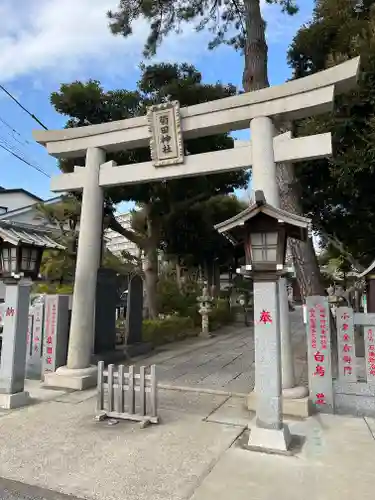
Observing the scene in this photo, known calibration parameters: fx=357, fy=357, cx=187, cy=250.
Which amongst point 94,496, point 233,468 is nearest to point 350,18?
point 233,468

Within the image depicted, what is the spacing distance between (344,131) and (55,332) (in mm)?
7169

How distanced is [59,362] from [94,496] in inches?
184

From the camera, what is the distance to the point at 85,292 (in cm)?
664

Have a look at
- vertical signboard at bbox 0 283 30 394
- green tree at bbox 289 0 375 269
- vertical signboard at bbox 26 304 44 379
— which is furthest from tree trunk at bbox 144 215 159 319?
vertical signboard at bbox 0 283 30 394

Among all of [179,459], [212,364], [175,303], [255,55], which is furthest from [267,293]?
[175,303]

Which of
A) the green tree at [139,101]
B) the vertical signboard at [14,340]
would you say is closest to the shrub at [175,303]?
the green tree at [139,101]

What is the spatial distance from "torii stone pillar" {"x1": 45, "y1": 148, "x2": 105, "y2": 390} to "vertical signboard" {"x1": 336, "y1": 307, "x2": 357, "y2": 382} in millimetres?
4268

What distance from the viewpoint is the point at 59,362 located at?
7.21 metres

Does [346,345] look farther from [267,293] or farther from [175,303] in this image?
[175,303]

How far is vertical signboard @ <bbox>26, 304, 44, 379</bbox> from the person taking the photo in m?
7.39

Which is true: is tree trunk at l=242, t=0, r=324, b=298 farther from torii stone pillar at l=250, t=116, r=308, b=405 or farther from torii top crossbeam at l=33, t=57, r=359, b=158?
torii stone pillar at l=250, t=116, r=308, b=405

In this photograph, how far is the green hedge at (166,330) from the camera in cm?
1141

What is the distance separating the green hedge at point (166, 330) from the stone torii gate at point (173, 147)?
4.72 meters

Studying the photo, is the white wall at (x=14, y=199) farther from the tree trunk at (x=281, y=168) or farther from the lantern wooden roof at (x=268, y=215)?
the lantern wooden roof at (x=268, y=215)
